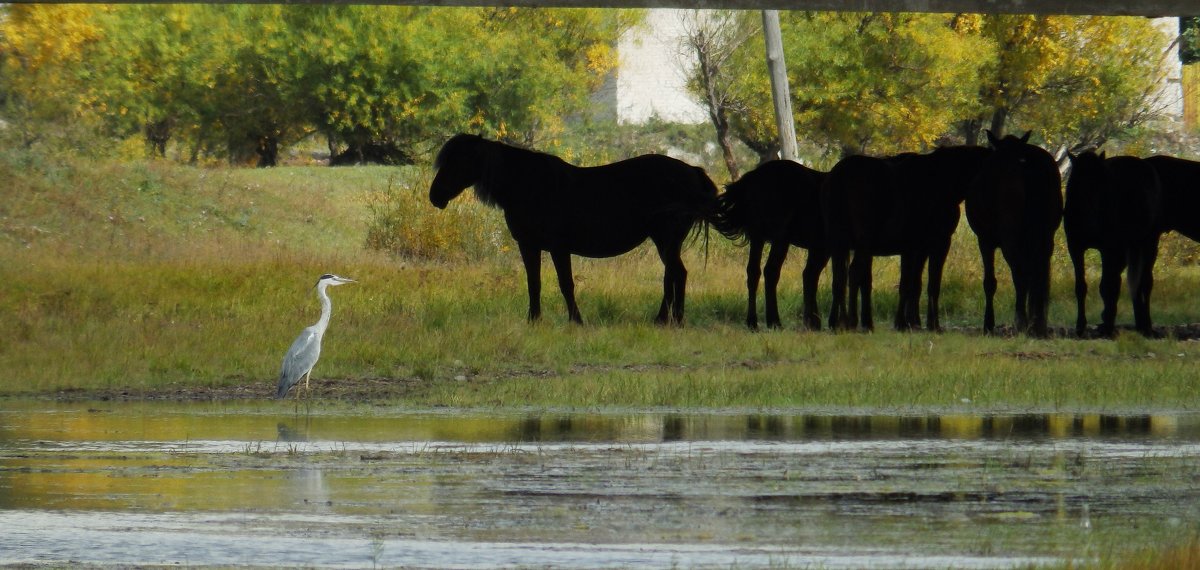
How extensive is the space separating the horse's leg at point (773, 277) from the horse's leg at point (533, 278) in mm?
2790

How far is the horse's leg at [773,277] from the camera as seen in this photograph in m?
22.1

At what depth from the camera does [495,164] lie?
21.7 m

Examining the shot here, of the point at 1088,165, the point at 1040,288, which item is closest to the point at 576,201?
the point at 1040,288

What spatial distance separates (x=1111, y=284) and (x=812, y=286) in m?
3.49

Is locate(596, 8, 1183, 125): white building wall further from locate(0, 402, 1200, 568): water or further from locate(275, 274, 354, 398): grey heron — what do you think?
locate(0, 402, 1200, 568): water

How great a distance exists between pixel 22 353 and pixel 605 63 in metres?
51.0

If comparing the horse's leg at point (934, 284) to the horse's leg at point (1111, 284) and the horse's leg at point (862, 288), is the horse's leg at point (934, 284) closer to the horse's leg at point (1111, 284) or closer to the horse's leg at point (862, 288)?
the horse's leg at point (862, 288)

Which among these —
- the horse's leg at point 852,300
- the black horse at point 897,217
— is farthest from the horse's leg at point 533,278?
the horse's leg at point 852,300

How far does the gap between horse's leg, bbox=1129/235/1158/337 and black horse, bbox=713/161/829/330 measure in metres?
3.63

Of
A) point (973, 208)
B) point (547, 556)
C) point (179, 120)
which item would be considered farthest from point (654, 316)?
point (179, 120)

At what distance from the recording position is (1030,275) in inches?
821

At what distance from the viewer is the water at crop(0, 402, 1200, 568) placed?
7801 mm

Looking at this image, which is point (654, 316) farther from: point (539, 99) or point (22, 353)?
point (539, 99)

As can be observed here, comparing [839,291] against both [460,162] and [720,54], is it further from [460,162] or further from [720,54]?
[720,54]
